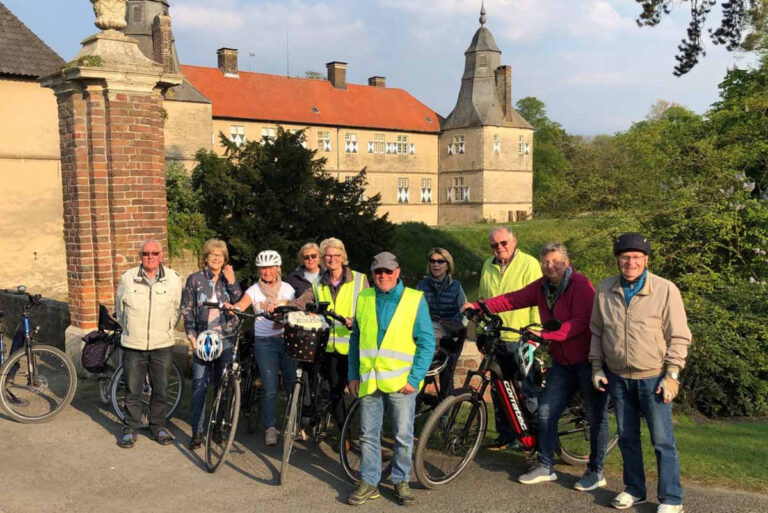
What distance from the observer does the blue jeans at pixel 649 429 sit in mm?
4441

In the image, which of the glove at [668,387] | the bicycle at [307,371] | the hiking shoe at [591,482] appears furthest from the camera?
the bicycle at [307,371]

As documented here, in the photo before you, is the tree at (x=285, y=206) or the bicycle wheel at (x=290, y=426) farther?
the tree at (x=285, y=206)

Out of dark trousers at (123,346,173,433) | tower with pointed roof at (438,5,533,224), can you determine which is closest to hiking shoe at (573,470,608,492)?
dark trousers at (123,346,173,433)

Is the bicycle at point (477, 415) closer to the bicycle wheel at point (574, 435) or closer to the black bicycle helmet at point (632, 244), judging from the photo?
the bicycle wheel at point (574, 435)

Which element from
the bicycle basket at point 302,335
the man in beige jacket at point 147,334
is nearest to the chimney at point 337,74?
the man in beige jacket at point 147,334

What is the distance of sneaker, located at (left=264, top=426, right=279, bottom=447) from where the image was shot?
19.5 feet

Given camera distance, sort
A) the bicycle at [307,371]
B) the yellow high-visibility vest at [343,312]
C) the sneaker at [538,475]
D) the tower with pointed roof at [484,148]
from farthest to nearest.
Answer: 1. the tower with pointed roof at [484,148]
2. the yellow high-visibility vest at [343,312]
3. the bicycle at [307,371]
4. the sneaker at [538,475]

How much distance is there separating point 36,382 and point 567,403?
5267mm

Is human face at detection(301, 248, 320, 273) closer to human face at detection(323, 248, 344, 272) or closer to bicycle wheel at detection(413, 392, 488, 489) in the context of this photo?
human face at detection(323, 248, 344, 272)

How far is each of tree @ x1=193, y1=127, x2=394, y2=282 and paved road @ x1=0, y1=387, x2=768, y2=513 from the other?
53.7 feet

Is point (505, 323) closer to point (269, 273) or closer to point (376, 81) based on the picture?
point (269, 273)

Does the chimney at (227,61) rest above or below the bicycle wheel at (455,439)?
above

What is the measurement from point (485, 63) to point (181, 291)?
50680 millimetres

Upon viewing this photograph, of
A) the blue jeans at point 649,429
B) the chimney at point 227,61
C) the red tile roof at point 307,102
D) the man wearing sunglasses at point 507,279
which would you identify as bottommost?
the blue jeans at point 649,429
